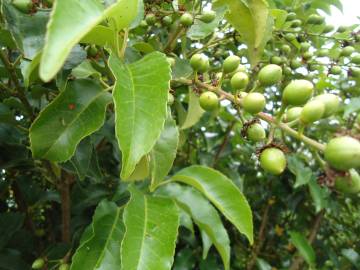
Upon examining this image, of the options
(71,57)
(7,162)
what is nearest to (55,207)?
(7,162)

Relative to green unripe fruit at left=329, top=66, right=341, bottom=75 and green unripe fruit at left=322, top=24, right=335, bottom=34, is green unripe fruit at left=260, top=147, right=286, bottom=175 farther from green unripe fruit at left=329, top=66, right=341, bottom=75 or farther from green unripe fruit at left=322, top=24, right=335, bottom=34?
green unripe fruit at left=322, top=24, right=335, bottom=34

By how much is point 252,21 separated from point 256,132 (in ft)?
1.00

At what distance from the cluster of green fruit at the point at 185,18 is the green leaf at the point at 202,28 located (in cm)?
3

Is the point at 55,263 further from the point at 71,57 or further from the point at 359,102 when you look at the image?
the point at 359,102

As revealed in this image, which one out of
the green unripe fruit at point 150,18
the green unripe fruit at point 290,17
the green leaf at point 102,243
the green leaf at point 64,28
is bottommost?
the green leaf at point 102,243

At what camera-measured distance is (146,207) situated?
0.99 metres

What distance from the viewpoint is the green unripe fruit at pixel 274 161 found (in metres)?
0.76

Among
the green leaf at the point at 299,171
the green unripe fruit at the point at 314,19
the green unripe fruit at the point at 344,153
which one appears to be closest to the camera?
the green unripe fruit at the point at 344,153

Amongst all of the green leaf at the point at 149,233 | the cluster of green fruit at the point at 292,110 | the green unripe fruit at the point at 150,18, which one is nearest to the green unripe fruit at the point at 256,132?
the cluster of green fruit at the point at 292,110

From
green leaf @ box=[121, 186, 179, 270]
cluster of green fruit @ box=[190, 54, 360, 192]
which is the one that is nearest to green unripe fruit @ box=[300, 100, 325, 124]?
cluster of green fruit @ box=[190, 54, 360, 192]

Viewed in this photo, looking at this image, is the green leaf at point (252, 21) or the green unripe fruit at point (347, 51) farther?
the green unripe fruit at point (347, 51)

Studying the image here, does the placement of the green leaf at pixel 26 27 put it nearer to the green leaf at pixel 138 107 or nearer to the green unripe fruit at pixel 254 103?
the green leaf at pixel 138 107

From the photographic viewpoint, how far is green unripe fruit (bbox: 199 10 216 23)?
1112 millimetres

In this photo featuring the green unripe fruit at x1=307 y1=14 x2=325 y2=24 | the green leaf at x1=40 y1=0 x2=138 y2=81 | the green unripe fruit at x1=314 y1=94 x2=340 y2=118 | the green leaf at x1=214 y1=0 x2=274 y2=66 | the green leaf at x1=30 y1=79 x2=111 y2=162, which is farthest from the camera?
the green unripe fruit at x1=307 y1=14 x2=325 y2=24
